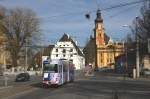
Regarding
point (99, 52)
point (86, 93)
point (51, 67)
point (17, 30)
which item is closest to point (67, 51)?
point (99, 52)

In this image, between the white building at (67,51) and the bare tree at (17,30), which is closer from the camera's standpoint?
the bare tree at (17,30)

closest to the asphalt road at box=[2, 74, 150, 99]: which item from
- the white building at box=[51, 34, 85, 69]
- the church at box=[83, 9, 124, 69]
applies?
the church at box=[83, 9, 124, 69]

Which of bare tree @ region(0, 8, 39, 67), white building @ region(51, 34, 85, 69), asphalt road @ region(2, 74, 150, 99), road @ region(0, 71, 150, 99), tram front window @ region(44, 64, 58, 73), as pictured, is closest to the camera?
asphalt road @ region(2, 74, 150, 99)

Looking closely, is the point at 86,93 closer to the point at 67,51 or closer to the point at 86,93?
the point at 86,93

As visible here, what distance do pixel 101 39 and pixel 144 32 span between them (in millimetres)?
96914

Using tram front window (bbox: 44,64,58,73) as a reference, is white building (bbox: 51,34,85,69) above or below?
above

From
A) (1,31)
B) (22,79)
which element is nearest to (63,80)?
(22,79)

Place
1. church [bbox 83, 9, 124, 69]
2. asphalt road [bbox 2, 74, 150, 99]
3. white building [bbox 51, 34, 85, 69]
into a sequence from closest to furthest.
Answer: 1. asphalt road [bbox 2, 74, 150, 99]
2. church [bbox 83, 9, 124, 69]
3. white building [bbox 51, 34, 85, 69]

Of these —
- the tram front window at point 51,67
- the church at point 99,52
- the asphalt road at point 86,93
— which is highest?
the church at point 99,52

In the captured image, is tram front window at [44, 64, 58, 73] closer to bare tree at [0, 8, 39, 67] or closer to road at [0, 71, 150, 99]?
road at [0, 71, 150, 99]

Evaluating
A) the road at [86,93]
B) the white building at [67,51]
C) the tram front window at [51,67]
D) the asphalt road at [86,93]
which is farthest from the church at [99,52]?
the asphalt road at [86,93]

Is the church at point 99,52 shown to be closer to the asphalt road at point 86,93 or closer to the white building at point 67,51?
the white building at point 67,51

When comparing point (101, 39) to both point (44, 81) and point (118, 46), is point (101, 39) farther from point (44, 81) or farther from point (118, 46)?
point (44, 81)

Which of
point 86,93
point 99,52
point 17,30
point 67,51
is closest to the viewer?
point 86,93
